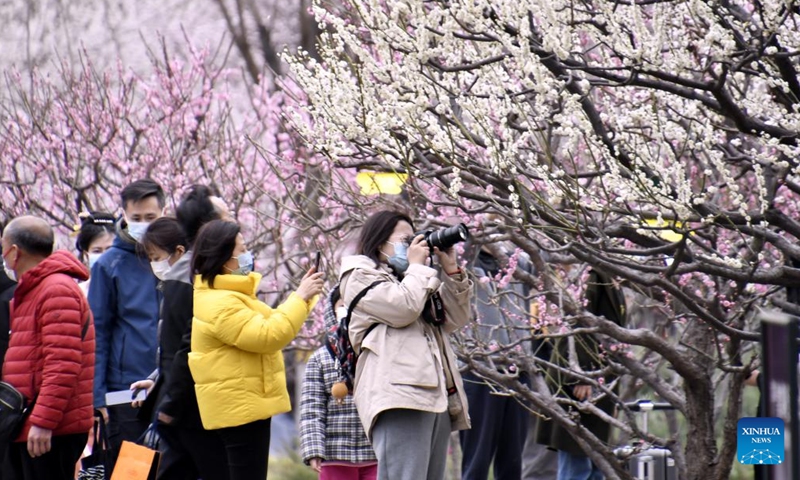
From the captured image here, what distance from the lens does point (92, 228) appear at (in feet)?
29.3

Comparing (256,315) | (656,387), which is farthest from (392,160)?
(656,387)

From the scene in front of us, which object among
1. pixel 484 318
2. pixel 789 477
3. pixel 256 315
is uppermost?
pixel 484 318

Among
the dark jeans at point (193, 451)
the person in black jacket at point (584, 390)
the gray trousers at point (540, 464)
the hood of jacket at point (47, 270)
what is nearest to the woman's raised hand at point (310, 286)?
the dark jeans at point (193, 451)

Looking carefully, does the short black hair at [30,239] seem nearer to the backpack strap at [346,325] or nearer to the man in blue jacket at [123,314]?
the man in blue jacket at [123,314]

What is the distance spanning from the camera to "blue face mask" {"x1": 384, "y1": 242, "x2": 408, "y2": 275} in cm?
616

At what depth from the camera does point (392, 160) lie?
617 centimetres

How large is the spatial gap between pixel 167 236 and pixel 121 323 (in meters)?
0.68

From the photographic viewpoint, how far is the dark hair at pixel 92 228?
28.8 ft

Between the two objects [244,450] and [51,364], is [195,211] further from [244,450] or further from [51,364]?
→ [244,450]

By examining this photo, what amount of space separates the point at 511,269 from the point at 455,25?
2.18m

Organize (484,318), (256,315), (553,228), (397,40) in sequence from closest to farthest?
(553,228) < (397,40) < (256,315) < (484,318)

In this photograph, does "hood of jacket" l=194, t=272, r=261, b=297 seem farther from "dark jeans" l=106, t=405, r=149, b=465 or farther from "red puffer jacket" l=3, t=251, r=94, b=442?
"dark jeans" l=106, t=405, r=149, b=465

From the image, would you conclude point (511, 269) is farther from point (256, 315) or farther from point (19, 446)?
point (19, 446)

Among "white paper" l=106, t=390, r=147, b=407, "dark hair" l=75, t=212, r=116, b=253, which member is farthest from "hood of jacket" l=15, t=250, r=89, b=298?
"dark hair" l=75, t=212, r=116, b=253
